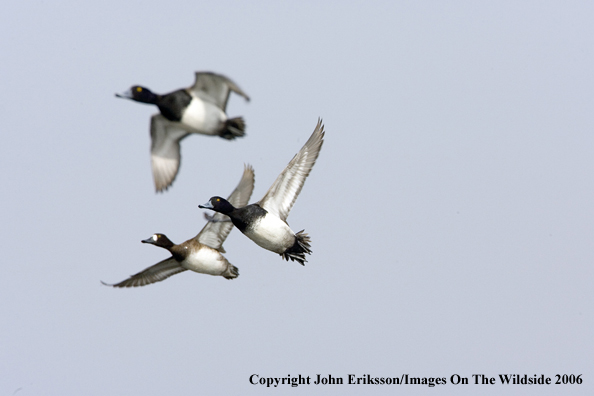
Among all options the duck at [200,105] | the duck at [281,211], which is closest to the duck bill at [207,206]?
the duck at [281,211]

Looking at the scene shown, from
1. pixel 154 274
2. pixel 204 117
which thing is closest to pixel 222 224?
pixel 154 274

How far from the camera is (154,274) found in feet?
45.8

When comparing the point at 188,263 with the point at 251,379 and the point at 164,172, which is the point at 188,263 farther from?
the point at 251,379

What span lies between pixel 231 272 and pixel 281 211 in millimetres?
1495

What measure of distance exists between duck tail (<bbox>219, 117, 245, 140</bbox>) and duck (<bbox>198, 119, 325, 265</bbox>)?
832 mm

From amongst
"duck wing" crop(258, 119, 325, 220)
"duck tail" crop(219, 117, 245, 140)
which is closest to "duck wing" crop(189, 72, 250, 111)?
"duck tail" crop(219, 117, 245, 140)

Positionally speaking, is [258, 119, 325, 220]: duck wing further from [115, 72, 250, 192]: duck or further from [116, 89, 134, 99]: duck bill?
[116, 89, 134, 99]: duck bill

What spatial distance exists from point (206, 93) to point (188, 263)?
2558mm

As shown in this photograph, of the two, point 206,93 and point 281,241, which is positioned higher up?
point 206,93

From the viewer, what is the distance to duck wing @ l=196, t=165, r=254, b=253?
45.5 feet

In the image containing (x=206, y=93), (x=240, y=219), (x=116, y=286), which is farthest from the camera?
(x=116, y=286)

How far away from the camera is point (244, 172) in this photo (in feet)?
48.5

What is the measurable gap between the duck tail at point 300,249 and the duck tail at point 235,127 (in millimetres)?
1652

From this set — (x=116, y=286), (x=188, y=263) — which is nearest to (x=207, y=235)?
(x=188, y=263)
